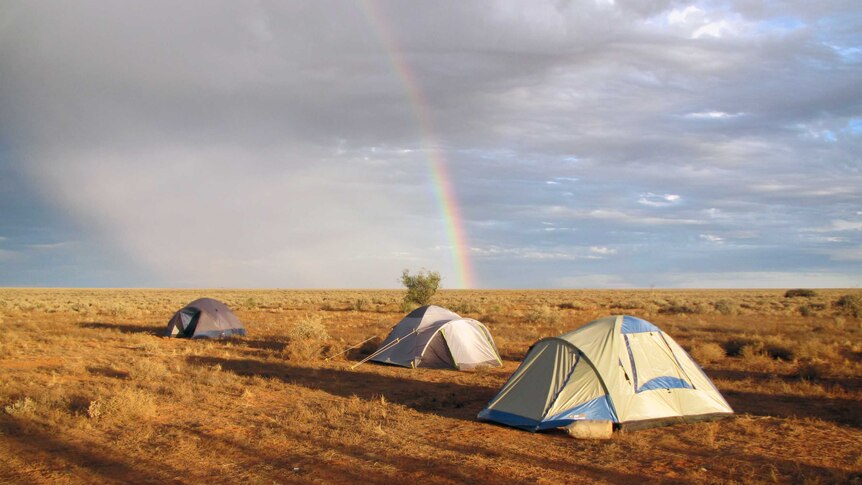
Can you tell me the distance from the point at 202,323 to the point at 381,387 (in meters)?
13.1

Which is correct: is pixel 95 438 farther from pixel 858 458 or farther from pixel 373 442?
pixel 858 458

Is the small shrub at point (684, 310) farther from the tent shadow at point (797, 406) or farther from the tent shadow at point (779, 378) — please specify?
the tent shadow at point (797, 406)

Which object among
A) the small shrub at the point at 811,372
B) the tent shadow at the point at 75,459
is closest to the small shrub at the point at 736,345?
the small shrub at the point at 811,372

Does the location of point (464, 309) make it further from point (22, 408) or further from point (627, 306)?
point (22, 408)

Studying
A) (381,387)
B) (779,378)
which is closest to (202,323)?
(381,387)

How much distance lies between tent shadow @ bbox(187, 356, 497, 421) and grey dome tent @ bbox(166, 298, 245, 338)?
664 centimetres

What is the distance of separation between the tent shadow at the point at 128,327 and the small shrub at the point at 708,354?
2094cm

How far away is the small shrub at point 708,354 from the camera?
59.4ft

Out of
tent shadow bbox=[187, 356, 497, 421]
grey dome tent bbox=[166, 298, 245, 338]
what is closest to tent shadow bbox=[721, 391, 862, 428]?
tent shadow bbox=[187, 356, 497, 421]

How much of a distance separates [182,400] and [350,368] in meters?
5.28

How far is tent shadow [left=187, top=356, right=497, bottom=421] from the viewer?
1198 cm

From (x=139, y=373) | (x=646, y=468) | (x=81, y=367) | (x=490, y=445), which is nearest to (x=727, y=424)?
(x=646, y=468)

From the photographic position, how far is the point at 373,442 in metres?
9.20

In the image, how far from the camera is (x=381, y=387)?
1409cm
